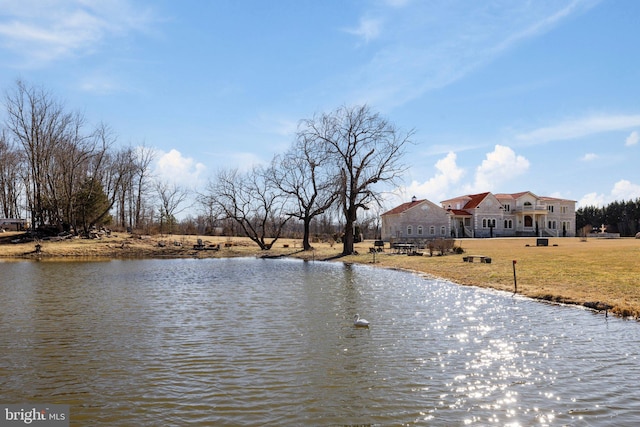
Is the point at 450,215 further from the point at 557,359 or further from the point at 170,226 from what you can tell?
the point at 557,359

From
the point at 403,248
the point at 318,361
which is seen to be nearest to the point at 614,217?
the point at 403,248

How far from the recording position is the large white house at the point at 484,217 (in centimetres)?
Result: 6950

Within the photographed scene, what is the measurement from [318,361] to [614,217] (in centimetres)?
10222

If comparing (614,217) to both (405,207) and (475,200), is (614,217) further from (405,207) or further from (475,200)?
(405,207)

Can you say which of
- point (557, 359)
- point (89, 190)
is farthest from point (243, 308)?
point (89, 190)

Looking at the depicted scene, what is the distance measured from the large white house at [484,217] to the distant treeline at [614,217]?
1101 centimetres

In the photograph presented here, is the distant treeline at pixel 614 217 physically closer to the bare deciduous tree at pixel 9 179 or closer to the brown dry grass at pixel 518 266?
the brown dry grass at pixel 518 266

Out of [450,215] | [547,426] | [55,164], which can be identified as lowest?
[547,426]

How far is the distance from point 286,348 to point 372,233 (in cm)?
10344

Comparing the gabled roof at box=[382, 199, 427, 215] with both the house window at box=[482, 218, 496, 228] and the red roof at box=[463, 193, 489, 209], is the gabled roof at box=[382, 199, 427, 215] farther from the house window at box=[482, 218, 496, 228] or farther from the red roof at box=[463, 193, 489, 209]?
the house window at box=[482, 218, 496, 228]

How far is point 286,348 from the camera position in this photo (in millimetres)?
10203

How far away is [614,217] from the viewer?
92.9 metres

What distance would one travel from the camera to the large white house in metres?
69.5

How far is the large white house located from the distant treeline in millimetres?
11010
